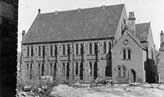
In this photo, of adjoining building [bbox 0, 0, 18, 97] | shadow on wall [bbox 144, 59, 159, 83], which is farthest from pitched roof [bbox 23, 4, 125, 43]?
adjoining building [bbox 0, 0, 18, 97]

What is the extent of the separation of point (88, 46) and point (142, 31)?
10750 millimetres

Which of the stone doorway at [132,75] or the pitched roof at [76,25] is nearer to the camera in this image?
the stone doorway at [132,75]

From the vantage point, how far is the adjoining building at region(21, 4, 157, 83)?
46.0 meters

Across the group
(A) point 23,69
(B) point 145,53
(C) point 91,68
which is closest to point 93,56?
(C) point 91,68

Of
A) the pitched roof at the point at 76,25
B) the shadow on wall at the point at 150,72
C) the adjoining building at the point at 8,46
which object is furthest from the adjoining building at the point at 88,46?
the adjoining building at the point at 8,46

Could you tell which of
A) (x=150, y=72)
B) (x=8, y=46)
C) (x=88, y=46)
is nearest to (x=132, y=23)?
(x=88, y=46)

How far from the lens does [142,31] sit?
2055 inches

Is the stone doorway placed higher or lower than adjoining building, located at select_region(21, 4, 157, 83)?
lower

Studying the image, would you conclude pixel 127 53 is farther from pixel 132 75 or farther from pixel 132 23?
pixel 132 23

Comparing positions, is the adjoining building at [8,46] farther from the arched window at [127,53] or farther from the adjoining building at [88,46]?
the arched window at [127,53]

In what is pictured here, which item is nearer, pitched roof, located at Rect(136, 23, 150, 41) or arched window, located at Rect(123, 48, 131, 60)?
arched window, located at Rect(123, 48, 131, 60)

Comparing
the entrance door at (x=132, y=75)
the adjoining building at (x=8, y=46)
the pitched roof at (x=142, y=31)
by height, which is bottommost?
the entrance door at (x=132, y=75)

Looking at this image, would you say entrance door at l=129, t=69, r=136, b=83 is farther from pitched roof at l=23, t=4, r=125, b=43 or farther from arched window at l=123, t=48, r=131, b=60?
pitched roof at l=23, t=4, r=125, b=43

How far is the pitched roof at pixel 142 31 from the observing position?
50684 millimetres
